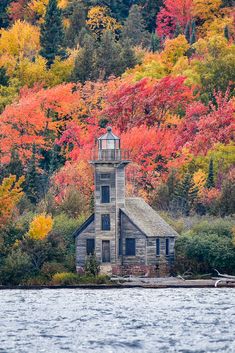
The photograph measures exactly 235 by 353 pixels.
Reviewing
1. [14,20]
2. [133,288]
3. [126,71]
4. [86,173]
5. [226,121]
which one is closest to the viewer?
[133,288]

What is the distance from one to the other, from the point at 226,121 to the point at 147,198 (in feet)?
59.0

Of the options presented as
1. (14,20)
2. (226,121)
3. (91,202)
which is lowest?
(91,202)

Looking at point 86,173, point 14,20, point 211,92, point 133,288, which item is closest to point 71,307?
point 133,288

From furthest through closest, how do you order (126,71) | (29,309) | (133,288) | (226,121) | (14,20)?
(14,20) → (126,71) → (226,121) → (133,288) → (29,309)

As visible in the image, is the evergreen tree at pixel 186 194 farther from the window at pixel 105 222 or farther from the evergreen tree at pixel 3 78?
the evergreen tree at pixel 3 78

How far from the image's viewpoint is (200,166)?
136625mm

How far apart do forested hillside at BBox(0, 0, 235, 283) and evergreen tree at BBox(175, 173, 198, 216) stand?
0.33ft

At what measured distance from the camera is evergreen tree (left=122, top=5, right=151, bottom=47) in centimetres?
18350

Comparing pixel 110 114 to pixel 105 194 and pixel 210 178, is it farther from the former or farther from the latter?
pixel 105 194

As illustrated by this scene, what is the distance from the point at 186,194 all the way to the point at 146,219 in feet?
39.8

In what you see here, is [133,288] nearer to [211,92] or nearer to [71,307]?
[71,307]

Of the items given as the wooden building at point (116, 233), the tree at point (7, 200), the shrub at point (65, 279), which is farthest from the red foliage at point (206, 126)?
the shrub at point (65, 279)

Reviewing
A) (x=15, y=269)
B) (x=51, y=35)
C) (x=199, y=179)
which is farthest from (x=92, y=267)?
(x=51, y=35)

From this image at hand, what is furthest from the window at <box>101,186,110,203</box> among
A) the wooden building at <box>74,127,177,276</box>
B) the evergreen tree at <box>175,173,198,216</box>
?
the evergreen tree at <box>175,173,198,216</box>
